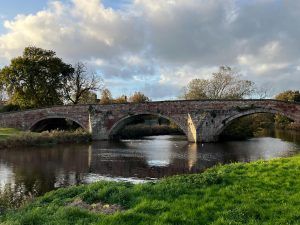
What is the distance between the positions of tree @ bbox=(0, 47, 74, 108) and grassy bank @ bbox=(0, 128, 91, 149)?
60.7 ft

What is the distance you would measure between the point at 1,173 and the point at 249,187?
1626cm

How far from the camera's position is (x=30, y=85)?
206 feet

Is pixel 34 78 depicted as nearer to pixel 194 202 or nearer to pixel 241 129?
pixel 241 129

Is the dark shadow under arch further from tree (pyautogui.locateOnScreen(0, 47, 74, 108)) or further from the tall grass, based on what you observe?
the tall grass

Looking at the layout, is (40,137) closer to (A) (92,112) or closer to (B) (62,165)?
(A) (92,112)

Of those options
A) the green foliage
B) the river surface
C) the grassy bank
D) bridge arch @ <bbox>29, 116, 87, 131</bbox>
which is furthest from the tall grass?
the green foliage

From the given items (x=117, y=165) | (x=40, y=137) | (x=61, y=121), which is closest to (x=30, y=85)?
(x=61, y=121)

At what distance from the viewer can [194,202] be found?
10.1 m

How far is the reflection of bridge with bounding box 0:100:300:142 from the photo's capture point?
41844mm

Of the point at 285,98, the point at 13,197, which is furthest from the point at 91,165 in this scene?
the point at 285,98

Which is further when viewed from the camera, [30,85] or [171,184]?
[30,85]

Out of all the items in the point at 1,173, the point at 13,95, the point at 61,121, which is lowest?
the point at 1,173

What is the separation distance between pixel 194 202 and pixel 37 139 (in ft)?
112

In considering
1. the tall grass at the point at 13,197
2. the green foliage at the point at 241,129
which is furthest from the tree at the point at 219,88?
the tall grass at the point at 13,197
